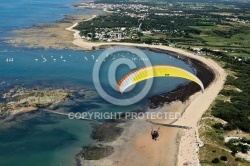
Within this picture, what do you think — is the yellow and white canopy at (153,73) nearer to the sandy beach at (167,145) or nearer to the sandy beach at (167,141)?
the sandy beach at (167,145)

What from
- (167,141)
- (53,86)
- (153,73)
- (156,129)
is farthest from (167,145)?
(53,86)

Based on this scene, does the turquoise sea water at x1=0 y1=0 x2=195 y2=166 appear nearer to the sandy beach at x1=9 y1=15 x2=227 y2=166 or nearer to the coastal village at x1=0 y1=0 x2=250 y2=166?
the coastal village at x1=0 y1=0 x2=250 y2=166

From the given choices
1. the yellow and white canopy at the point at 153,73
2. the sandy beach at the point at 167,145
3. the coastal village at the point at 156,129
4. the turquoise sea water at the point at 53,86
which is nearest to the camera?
the sandy beach at the point at 167,145

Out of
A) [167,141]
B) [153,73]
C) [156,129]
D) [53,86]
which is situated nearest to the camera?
[167,141]

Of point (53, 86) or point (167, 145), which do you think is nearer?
point (167, 145)

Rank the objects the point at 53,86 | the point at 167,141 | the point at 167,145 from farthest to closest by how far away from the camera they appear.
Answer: the point at 53,86, the point at 167,141, the point at 167,145

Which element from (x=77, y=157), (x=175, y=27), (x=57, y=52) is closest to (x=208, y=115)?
(x=77, y=157)

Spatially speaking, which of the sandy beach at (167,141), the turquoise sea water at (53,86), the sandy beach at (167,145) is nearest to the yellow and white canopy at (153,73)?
the sandy beach at (167,145)

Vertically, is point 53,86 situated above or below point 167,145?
above

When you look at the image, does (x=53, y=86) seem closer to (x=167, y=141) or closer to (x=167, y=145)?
(x=167, y=141)
